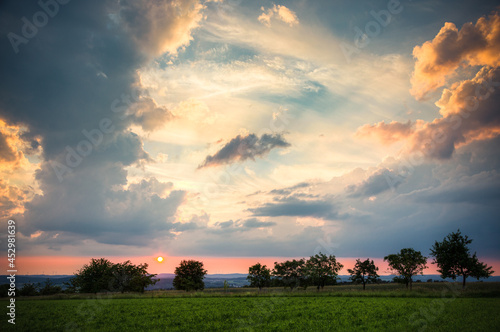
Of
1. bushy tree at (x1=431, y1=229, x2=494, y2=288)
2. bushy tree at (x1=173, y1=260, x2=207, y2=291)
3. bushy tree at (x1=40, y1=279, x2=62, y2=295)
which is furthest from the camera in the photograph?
bushy tree at (x1=173, y1=260, x2=207, y2=291)

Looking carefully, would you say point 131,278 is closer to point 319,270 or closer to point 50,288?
point 50,288

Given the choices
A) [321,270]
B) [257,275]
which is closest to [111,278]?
[257,275]

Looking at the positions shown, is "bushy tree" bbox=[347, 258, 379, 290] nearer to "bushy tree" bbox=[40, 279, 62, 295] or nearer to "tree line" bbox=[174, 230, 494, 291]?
"tree line" bbox=[174, 230, 494, 291]

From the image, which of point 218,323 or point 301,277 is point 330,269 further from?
point 218,323

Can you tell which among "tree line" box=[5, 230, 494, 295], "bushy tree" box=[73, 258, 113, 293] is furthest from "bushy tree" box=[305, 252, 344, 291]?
"bushy tree" box=[73, 258, 113, 293]

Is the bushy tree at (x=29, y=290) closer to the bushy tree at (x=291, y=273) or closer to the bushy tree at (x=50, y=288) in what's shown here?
the bushy tree at (x=50, y=288)

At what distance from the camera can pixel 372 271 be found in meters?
96.4

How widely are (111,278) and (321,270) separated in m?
75.8

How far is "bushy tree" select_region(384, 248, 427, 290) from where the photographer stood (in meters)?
84.5

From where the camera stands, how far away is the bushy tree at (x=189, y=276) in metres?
92.7

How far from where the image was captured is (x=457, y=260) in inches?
2665

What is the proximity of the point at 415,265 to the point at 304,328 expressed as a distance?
8216cm

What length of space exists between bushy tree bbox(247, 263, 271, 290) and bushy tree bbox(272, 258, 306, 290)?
10.1 feet

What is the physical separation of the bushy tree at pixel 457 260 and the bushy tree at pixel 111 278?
8707 centimetres
